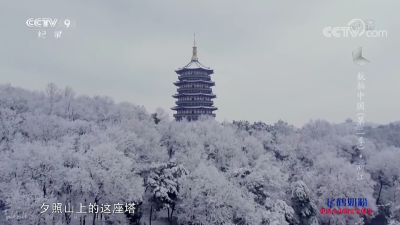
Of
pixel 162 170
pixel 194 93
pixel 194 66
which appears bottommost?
pixel 162 170

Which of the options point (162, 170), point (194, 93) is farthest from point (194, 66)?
point (162, 170)

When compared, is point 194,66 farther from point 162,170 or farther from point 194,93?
point 162,170

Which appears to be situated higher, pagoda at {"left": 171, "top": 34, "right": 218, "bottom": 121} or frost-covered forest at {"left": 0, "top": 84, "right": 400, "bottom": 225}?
pagoda at {"left": 171, "top": 34, "right": 218, "bottom": 121}

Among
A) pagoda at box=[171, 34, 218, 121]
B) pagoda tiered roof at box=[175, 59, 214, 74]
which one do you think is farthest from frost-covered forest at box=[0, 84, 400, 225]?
pagoda tiered roof at box=[175, 59, 214, 74]

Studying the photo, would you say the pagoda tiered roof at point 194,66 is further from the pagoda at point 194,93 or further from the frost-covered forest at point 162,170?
the frost-covered forest at point 162,170

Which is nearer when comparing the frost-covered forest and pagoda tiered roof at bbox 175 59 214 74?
the frost-covered forest

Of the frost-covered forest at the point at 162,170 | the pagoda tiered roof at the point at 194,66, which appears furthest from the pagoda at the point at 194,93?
the frost-covered forest at the point at 162,170

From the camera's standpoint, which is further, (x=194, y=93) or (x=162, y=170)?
(x=194, y=93)

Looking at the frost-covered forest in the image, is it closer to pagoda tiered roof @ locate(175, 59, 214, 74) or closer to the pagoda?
the pagoda
